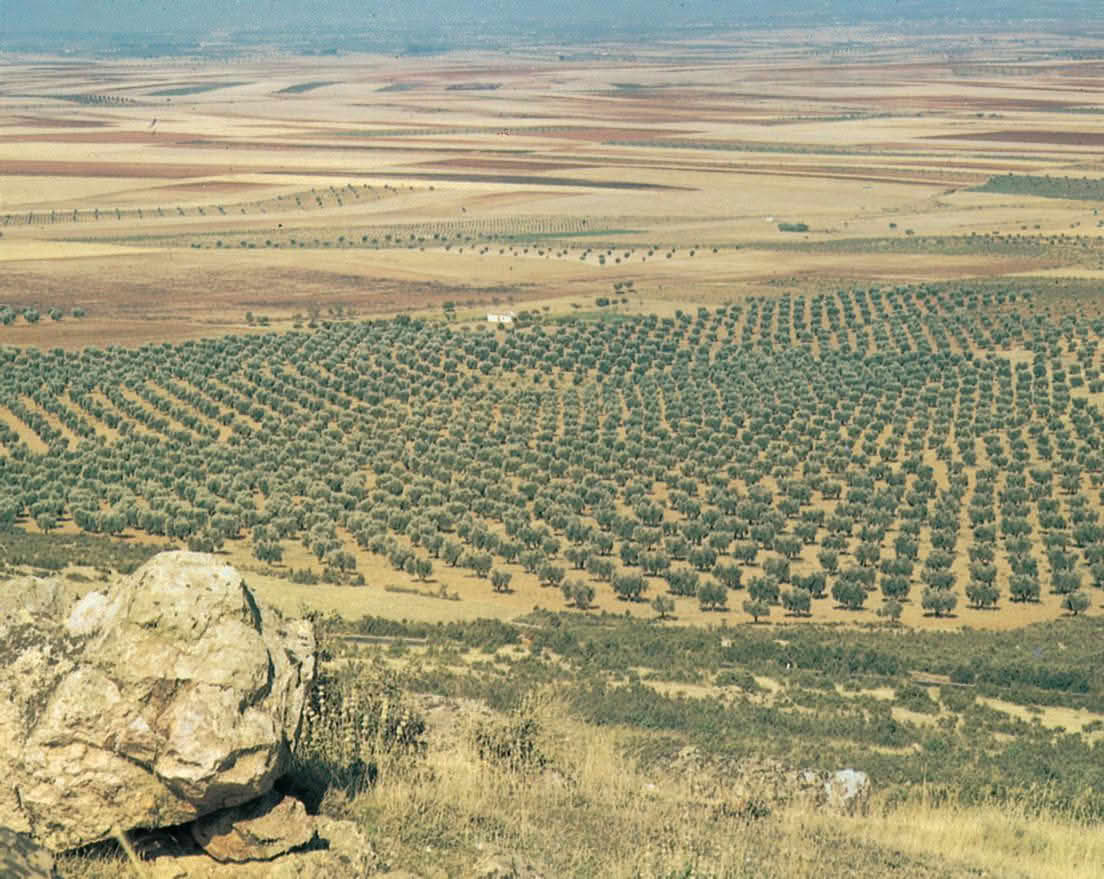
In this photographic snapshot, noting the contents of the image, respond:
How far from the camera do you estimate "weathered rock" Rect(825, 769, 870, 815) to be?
46.3 feet

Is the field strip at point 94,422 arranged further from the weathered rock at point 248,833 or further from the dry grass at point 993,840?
the weathered rock at point 248,833

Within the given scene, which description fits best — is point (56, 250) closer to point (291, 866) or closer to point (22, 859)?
point (291, 866)

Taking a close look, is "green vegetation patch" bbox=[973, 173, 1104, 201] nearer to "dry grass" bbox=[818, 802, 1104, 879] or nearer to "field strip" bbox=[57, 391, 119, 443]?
"field strip" bbox=[57, 391, 119, 443]

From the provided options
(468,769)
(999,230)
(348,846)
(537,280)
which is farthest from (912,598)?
(999,230)

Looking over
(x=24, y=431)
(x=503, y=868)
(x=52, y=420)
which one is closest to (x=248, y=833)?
(x=503, y=868)

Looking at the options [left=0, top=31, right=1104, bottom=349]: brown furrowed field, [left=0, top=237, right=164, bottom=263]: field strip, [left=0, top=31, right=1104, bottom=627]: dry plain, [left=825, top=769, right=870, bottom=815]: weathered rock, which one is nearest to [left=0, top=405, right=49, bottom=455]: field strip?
[left=0, top=31, right=1104, bottom=627]: dry plain

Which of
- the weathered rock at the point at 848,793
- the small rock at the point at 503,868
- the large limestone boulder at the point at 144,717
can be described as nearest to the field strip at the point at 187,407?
the weathered rock at the point at 848,793

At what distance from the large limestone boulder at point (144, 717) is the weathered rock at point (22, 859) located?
30.3 inches

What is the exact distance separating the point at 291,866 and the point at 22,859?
1820 mm

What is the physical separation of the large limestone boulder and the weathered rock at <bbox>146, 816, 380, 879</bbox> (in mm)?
340

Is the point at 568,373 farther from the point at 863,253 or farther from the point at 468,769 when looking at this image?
the point at 468,769

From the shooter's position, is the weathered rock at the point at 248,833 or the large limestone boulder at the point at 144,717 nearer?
the large limestone boulder at the point at 144,717

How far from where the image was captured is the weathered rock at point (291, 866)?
31.7 feet

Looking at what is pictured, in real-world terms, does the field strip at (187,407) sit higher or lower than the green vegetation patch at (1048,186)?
lower
